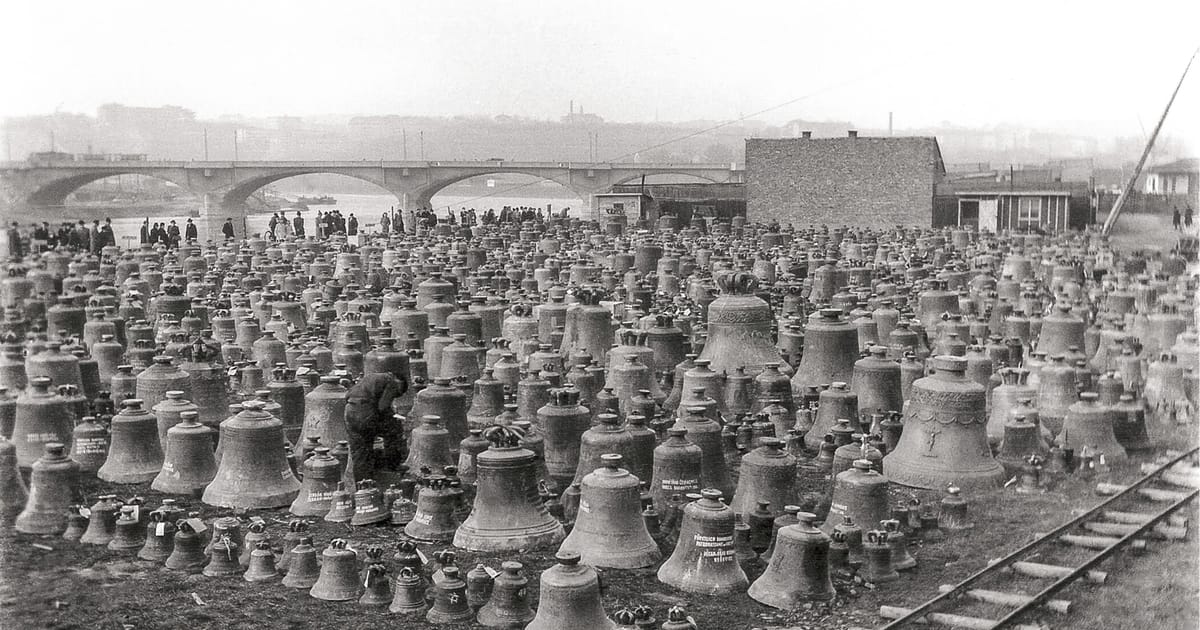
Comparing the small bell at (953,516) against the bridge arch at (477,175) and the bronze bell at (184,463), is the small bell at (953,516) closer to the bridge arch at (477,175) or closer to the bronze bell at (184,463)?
the bronze bell at (184,463)

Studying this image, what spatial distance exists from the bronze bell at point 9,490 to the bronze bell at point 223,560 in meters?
1.78

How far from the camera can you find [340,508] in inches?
355

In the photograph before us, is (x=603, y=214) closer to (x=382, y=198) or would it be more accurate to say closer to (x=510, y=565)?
(x=510, y=565)

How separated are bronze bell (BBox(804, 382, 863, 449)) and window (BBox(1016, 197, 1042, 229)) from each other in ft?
90.8

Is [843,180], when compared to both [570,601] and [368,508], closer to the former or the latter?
[368,508]

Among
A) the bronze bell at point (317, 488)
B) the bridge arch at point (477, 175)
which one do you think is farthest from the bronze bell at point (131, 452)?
the bridge arch at point (477, 175)

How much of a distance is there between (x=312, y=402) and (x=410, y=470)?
1090 mm

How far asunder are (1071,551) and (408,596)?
15.1 feet

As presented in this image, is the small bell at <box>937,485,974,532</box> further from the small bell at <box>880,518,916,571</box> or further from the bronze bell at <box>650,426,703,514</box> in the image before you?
the bronze bell at <box>650,426,703,514</box>

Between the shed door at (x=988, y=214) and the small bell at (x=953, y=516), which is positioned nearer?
the small bell at (x=953, y=516)

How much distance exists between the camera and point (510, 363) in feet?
41.8

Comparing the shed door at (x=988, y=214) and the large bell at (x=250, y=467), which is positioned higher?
the shed door at (x=988, y=214)

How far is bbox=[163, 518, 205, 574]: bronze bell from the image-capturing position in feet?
26.6

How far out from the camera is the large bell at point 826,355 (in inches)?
517
